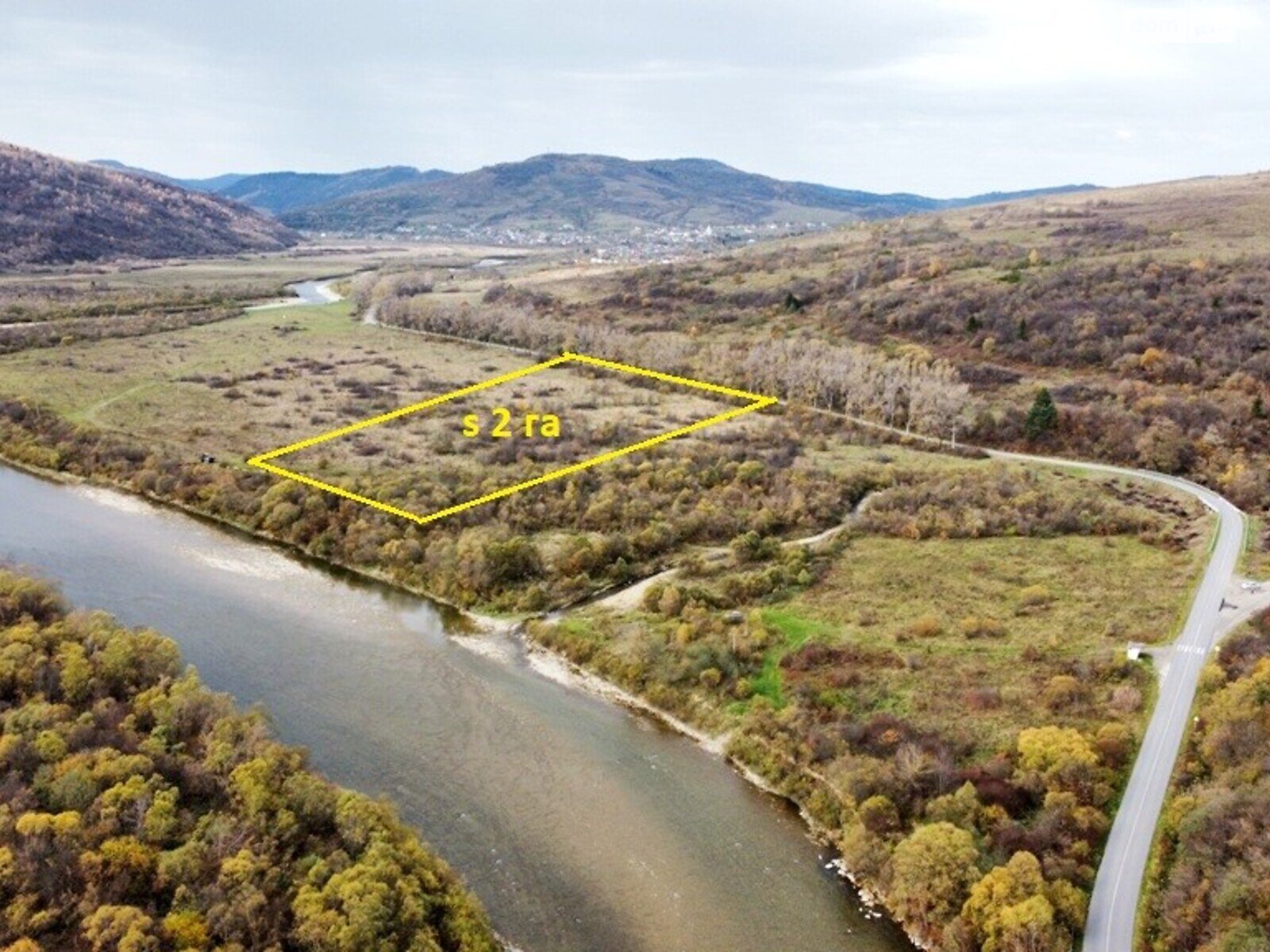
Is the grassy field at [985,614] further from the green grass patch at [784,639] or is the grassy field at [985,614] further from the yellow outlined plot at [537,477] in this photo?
the yellow outlined plot at [537,477]

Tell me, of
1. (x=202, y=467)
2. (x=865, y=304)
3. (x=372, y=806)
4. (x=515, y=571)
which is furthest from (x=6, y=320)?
(x=372, y=806)

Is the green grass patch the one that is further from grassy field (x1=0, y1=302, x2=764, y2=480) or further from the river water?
grassy field (x1=0, y1=302, x2=764, y2=480)

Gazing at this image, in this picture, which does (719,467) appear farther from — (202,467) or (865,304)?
(865,304)

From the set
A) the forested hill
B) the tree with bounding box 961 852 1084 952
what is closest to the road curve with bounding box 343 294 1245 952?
the tree with bounding box 961 852 1084 952

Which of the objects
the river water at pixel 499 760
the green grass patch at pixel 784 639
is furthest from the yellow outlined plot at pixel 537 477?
the green grass patch at pixel 784 639

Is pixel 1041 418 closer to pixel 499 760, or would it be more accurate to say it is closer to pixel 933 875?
pixel 933 875

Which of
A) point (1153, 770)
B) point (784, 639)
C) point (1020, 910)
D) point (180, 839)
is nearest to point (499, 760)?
point (180, 839)
